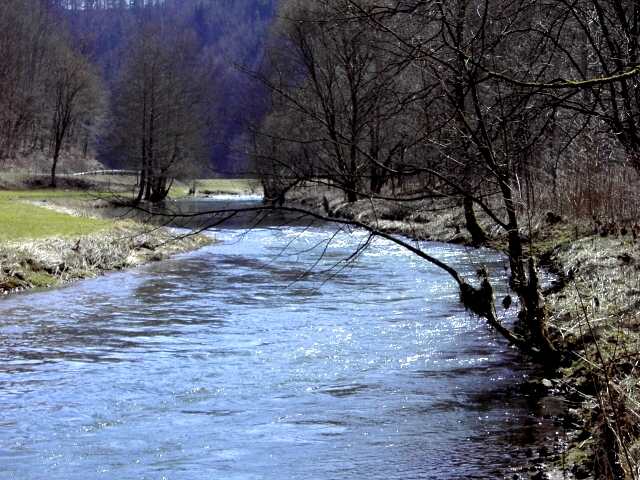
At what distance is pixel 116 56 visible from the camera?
151 m

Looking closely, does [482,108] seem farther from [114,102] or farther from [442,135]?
[114,102]

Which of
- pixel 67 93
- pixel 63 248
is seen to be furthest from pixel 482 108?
pixel 67 93

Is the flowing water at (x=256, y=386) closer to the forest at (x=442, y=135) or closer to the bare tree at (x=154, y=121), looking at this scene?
the forest at (x=442, y=135)

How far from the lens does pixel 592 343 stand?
27.3 feet

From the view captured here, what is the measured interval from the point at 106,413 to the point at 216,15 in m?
178

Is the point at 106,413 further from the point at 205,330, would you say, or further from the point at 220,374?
the point at 205,330

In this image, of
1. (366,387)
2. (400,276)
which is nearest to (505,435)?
(366,387)

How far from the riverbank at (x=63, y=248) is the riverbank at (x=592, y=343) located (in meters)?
6.86

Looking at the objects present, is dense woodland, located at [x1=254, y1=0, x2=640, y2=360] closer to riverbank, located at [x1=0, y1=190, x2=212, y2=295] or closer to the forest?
the forest

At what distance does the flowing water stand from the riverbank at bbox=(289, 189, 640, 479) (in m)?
0.41

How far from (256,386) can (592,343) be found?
11.8 feet

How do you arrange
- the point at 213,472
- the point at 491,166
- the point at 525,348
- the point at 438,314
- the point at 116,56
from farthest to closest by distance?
the point at 116,56, the point at 438,314, the point at 525,348, the point at 491,166, the point at 213,472

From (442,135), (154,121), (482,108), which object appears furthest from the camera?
(154,121)

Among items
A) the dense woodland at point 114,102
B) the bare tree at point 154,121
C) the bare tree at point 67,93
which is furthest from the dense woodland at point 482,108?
the bare tree at point 67,93
